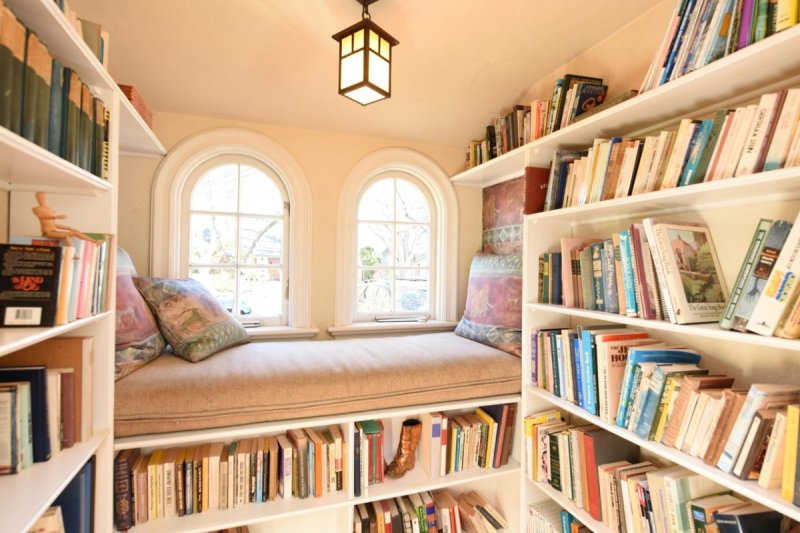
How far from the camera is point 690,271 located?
121 cm

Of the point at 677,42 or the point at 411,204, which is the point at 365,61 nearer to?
the point at 677,42

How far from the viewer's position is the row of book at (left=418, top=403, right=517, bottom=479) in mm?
1761

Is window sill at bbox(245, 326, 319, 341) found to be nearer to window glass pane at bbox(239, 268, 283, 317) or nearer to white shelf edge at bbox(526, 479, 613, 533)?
window glass pane at bbox(239, 268, 283, 317)

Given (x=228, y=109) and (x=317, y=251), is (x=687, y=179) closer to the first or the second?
(x=317, y=251)

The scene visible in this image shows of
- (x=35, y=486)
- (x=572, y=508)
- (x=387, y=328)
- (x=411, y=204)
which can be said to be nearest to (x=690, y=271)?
(x=572, y=508)

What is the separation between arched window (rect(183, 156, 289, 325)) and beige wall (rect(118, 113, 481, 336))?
8.2 inches

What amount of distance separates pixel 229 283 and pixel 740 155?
2.47 meters

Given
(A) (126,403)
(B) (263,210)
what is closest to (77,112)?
(A) (126,403)

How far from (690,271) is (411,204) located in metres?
1.84

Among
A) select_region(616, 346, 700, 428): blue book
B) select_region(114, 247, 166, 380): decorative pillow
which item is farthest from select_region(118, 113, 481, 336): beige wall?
select_region(616, 346, 700, 428): blue book

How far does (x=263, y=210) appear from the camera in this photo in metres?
2.42

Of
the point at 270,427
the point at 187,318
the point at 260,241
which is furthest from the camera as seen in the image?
the point at 260,241

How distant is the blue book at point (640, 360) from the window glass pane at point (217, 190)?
7.48 ft

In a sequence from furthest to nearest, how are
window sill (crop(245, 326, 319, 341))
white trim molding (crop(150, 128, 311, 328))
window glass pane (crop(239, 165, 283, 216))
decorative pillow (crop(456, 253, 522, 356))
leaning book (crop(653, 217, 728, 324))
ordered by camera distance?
window glass pane (crop(239, 165, 283, 216)) → window sill (crop(245, 326, 319, 341)) → white trim molding (crop(150, 128, 311, 328)) → decorative pillow (crop(456, 253, 522, 356)) → leaning book (crop(653, 217, 728, 324))
